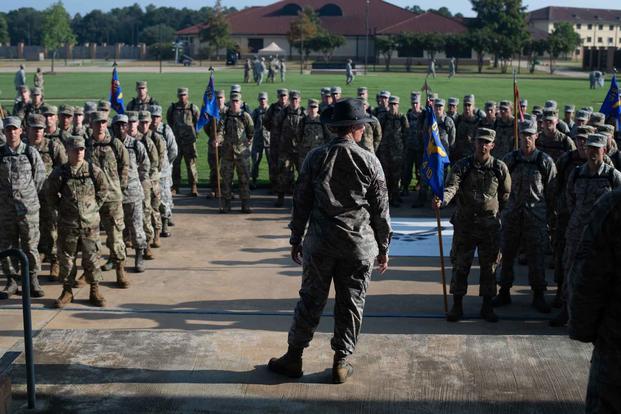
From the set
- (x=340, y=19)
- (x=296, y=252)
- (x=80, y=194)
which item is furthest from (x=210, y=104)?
(x=340, y=19)

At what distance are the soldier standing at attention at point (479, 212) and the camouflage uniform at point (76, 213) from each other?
12.8ft

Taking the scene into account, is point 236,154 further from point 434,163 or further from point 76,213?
point 434,163

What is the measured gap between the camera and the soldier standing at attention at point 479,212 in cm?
892

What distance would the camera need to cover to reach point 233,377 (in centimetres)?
693

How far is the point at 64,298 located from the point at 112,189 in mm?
1468

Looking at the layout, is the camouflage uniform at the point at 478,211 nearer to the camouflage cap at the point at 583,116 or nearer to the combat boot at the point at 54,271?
the camouflage cap at the point at 583,116

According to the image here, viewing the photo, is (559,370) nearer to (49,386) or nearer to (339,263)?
(339,263)

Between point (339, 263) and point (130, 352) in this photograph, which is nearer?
point (339, 263)

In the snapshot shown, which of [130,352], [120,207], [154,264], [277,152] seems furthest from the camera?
[277,152]

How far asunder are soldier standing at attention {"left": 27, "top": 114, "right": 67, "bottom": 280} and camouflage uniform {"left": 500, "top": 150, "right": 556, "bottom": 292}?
5.54 metres

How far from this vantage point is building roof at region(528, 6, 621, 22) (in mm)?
146375

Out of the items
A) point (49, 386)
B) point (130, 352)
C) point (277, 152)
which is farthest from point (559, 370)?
point (277, 152)

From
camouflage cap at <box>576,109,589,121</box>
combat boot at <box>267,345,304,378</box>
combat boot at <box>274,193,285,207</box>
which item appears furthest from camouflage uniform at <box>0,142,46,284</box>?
camouflage cap at <box>576,109,589,121</box>

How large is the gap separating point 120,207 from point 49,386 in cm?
378
